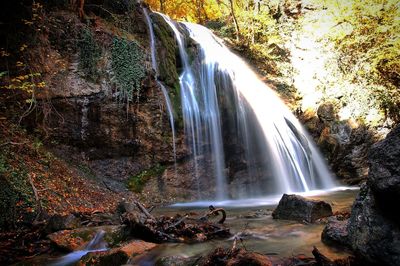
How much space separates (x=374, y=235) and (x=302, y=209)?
2.92 meters

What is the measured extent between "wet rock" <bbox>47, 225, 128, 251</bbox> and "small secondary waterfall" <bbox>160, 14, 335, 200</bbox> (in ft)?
20.3

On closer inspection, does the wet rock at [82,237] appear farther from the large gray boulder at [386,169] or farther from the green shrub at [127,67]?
the green shrub at [127,67]

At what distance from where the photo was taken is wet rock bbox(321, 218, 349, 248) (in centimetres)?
405

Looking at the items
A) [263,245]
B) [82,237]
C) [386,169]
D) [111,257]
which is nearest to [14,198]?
[82,237]

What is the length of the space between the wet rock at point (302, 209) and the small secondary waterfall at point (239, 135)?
4891 millimetres

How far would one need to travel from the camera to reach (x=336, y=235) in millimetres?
4234

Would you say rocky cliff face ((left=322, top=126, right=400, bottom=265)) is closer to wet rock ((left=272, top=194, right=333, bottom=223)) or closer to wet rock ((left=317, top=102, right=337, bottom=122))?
wet rock ((left=272, top=194, right=333, bottom=223))

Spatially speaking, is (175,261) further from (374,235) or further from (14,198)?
(14,198)

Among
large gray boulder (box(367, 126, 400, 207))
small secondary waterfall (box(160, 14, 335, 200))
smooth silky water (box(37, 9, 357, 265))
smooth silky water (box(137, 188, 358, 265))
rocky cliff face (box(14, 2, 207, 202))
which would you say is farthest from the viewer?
small secondary waterfall (box(160, 14, 335, 200))

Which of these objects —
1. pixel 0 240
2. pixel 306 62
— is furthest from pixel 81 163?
pixel 306 62

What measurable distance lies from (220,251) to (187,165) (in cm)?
734

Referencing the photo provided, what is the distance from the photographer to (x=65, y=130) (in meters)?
9.41

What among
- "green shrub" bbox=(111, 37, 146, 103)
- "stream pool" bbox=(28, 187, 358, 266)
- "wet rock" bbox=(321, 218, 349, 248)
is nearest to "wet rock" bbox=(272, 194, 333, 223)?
"stream pool" bbox=(28, 187, 358, 266)

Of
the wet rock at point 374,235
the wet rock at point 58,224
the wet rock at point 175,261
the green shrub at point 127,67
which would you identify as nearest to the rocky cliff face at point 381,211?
the wet rock at point 374,235
